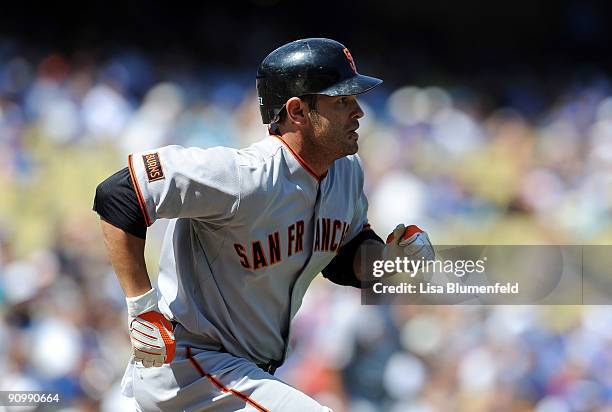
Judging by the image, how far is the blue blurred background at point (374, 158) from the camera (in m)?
5.27

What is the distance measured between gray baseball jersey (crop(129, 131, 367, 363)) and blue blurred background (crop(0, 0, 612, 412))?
8.59 feet

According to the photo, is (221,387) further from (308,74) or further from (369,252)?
(308,74)

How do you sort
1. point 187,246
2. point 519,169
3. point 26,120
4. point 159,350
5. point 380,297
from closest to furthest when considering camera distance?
point 159,350 < point 187,246 < point 380,297 < point 519,169 < point 26,120

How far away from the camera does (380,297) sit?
521 cm

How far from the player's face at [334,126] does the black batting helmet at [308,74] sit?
0.05 m

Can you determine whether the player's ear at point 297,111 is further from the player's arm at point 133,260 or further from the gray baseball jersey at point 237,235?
the player's arm at point 133,260

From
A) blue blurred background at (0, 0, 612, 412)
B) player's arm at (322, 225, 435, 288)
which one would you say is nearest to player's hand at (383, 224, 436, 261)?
player's arm at (322, 225, 435, 288)

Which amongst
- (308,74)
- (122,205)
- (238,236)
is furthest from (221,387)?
(308,74)

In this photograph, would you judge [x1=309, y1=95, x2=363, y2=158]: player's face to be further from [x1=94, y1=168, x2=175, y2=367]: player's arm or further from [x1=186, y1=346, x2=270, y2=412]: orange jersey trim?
[x1=186, y1=346, x2=270, y2=412]: orange jersey trim

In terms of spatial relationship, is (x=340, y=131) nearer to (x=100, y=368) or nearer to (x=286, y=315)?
(x=286, y=315)

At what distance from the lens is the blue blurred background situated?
527 centimetres

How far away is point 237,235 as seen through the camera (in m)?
2.58

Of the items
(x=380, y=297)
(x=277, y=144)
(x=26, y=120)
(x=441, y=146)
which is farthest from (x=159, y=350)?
(x=26, y=120)

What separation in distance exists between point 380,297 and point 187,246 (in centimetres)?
271
